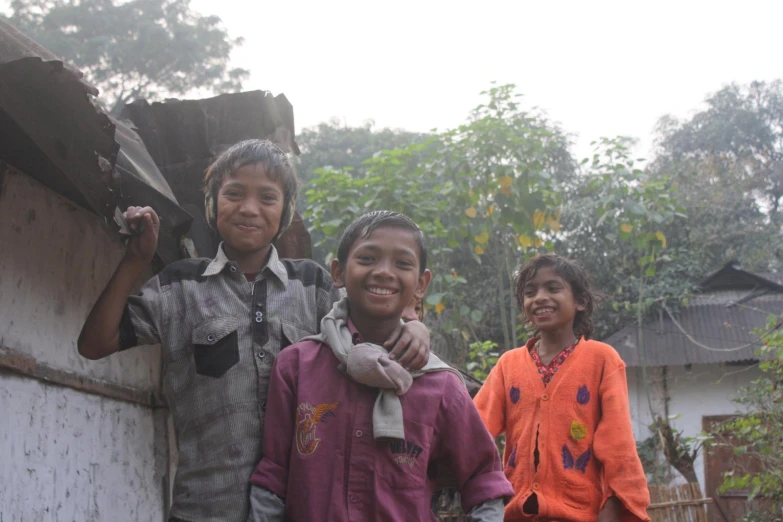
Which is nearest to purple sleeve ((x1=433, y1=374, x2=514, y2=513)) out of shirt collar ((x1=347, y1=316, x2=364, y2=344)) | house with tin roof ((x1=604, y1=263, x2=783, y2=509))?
shirt collar ((x1=347, y1=316, x2=364, y2=344))

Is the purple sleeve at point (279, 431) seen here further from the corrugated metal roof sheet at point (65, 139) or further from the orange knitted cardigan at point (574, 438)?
the orange knitted cardigan at point (574, 438)

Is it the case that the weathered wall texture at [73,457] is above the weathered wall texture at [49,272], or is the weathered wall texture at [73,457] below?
below

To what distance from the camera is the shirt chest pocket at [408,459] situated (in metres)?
1.77

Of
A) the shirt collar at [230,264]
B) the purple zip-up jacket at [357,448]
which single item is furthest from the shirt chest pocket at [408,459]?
the shirt collar at [230,264]

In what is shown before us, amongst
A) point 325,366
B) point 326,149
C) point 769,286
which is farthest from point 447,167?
point 326,149

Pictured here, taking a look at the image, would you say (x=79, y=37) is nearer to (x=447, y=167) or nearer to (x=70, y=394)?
(x=447, y=167)

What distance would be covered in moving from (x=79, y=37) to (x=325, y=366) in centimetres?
2131

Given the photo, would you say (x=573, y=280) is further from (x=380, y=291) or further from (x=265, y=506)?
(x=265, y=506)

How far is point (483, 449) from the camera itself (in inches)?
74.6

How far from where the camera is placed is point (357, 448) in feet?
5.84

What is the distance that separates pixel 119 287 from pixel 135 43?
20.6 meters

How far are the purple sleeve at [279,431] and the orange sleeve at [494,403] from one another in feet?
4.34

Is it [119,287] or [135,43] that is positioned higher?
[135,43]

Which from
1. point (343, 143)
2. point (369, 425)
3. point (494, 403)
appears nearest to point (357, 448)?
point (369, 425)
